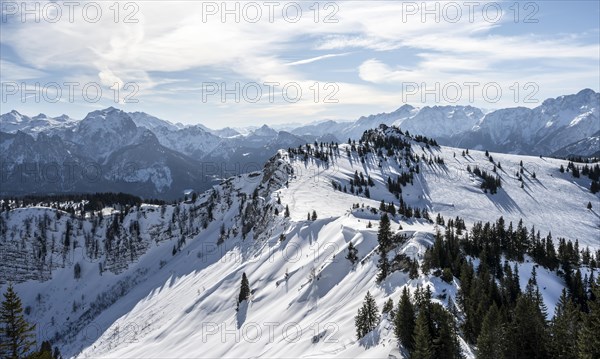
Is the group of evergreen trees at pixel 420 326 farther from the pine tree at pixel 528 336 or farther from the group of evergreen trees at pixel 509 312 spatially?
the pine tree at pixel 528 336

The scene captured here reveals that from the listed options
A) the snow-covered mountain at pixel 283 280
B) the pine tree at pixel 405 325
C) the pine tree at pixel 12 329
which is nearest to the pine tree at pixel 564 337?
the snow-covered mountain at pixel 283 280

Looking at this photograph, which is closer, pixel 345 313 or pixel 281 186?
pixel 345 313

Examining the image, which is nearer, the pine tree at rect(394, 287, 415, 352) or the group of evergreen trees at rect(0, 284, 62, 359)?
the group of evergreen trees at rect(0, 284, 62, 359)

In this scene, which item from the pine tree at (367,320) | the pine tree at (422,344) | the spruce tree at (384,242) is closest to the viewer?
the pine tree at (422,344)

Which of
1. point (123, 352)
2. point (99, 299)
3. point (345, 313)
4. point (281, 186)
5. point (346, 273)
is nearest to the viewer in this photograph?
point (345, 313)

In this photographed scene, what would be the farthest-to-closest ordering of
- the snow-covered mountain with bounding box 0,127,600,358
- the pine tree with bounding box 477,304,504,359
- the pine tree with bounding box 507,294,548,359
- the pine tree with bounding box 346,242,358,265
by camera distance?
the pine tree with bounding box 346,242,358,265 < the snow-covered mountain with bounding box 0,127,600,358 < the pine tree with bounding box 507,294,548,359 < the pine tree with bounding box 477,304,504,359

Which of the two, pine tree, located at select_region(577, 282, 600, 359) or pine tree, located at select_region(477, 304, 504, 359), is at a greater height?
pine tree, located at select_region(577, 282, 600, 359)

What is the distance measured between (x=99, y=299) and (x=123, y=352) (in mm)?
100778

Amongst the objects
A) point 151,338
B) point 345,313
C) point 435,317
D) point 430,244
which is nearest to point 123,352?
point 151,338

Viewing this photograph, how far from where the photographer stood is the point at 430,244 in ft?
219

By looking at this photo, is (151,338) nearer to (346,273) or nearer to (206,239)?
(346,273)

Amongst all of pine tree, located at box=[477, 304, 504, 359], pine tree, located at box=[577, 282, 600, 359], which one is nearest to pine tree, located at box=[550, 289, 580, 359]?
pine tree, located at box=[477, 304, 504, 359]

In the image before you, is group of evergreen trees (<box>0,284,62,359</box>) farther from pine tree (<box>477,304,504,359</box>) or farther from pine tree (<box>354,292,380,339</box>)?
pine tree (<box>477,304,504,359</box>)

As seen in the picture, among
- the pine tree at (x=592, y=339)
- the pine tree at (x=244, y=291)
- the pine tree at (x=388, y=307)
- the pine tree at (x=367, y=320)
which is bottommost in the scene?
the pine tree at (x=244, y=291)
